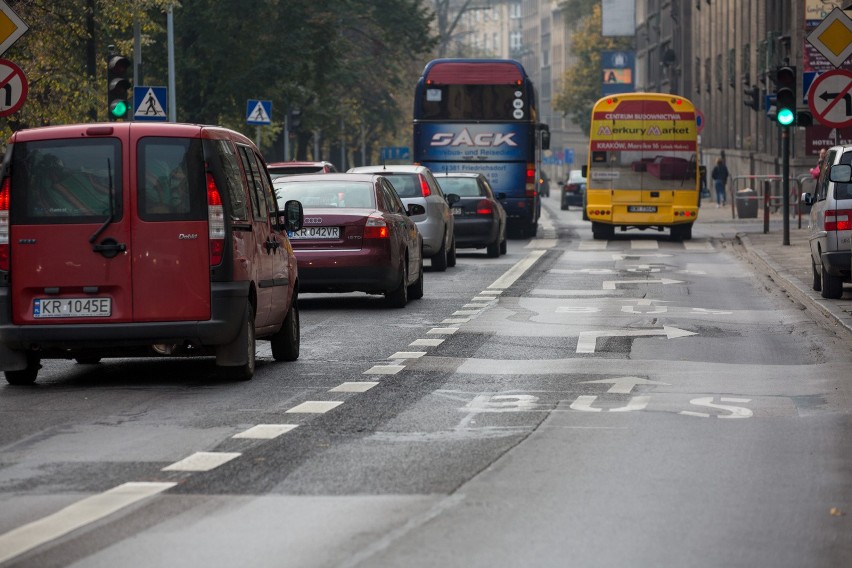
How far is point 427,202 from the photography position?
2764cm

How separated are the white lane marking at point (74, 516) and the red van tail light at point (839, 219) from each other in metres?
13.9

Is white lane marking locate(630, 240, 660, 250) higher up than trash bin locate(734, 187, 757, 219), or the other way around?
trash bin locate(734, 187, 757, 219)

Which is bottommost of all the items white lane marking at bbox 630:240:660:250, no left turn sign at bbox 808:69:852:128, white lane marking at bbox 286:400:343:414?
white lane marking at bbox 630:240:660:250

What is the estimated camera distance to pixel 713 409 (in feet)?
38.3

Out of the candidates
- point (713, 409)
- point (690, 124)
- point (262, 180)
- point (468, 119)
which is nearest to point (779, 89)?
point (690, 124)

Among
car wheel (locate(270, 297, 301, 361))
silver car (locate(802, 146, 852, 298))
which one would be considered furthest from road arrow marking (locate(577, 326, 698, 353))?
silver car (locate(802, 146, 852, 298))

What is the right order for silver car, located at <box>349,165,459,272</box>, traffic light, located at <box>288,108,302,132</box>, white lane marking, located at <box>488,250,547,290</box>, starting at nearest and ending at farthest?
1. white lane marking, located at <box>488,250,547,290</box>
2. silver car, located at <box>349,165,459,272</box>
3. traffic light, located at <box>288,108,302,132</box>

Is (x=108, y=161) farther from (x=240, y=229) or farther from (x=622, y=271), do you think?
(x=622, y=271)

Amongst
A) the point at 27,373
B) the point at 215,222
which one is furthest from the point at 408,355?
the point at 27,373

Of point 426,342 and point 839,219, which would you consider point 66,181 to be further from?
point 839,219

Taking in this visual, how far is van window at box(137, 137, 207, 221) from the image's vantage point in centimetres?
1299

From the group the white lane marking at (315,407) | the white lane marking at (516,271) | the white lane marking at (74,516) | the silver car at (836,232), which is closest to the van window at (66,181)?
the white lane marking at (315,407)

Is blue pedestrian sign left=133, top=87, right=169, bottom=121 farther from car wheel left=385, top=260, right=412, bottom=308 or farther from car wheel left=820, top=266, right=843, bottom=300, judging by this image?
car wheel left=820, top=266, right=843, bottom=300

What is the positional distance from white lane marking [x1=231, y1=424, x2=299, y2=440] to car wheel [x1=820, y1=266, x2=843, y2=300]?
1201 centimetres
